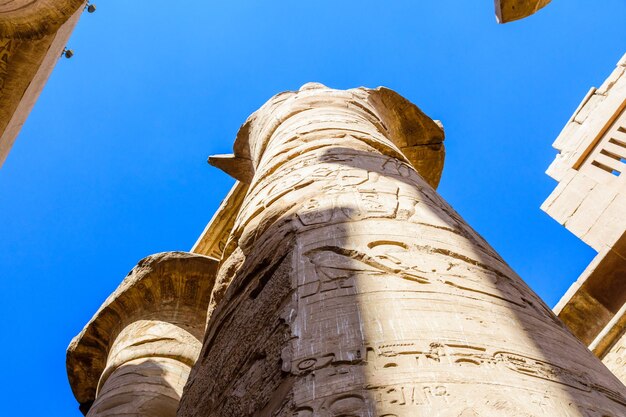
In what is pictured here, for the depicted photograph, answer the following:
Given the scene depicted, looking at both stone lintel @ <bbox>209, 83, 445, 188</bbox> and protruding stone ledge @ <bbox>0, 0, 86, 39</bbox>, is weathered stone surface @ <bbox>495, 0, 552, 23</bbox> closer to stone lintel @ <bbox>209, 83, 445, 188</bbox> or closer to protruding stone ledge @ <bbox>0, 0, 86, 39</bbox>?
stone lintel @ <bbox>209, 83, 445, 188</bbox>

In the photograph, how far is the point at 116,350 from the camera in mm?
5871

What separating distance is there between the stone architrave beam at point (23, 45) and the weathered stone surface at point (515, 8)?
11.9 feet

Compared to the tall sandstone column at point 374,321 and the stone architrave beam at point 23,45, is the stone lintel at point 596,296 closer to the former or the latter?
the tall sandstone column at point 374,321

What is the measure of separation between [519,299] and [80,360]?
16.7ft

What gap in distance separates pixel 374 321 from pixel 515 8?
13.0ft

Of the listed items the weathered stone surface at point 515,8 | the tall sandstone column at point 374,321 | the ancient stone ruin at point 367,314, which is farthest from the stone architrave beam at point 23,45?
the weathered stone surface at point 515,8

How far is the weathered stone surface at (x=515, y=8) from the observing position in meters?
5.14

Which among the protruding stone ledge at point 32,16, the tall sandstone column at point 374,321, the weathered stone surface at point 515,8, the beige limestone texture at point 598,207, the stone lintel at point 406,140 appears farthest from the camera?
the beige limestone texture at point 598,207

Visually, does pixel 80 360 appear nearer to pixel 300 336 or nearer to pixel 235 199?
pixel 235 199

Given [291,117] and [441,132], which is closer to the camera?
[291,117]

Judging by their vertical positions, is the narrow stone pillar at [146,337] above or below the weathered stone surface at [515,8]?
below

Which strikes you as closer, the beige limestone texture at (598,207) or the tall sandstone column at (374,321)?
the tall sandstone column at (374,321)

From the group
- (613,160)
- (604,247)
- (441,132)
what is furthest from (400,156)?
(613,160)

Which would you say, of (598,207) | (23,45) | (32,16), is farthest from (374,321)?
(598,207)
